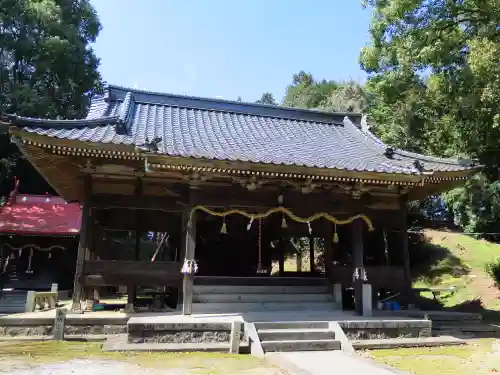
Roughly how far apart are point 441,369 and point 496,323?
6.24 m

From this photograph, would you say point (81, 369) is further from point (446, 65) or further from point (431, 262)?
point (431, 262)

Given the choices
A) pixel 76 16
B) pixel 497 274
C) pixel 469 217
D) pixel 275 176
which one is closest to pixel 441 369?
pixel 275 176

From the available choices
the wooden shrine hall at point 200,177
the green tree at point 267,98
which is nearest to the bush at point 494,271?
the wooden shrine hall at point 200,177

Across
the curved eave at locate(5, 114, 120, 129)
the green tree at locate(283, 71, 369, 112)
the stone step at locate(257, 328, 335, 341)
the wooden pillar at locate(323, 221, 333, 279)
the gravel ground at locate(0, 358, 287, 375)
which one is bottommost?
the gravel ground at locate(0, 358, 287, 375)

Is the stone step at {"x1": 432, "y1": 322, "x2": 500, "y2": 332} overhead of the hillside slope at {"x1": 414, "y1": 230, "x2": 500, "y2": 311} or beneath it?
beneath

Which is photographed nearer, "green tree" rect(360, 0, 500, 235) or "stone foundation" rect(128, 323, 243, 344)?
"stone foundation" rect(128, 323, 243, 344)

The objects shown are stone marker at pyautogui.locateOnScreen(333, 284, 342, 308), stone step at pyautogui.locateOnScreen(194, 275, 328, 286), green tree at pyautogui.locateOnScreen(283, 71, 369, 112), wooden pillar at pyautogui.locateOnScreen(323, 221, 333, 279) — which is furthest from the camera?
green tree at pyautogui.locateOnScreen(283, 71, 369, 112)

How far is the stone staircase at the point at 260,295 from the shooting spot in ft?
34.3

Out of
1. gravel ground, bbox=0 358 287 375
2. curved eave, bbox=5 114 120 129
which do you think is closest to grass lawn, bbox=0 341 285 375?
gravel ground, bbox=0 358 287 375

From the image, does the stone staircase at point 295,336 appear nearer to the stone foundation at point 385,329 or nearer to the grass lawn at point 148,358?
the stone foundation at point 385,329

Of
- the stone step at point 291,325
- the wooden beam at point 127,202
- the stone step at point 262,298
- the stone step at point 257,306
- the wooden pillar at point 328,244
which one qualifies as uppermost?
the wooden beam at point 127,202

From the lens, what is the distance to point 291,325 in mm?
8703

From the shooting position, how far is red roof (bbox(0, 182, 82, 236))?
18.3 metres

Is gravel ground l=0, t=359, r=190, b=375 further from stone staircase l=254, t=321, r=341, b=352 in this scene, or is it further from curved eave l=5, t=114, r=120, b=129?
curved eave l=5, t=114, r=120, b=129
